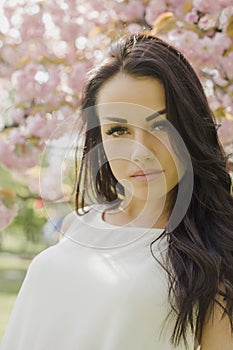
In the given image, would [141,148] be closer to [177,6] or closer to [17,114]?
[177,6]

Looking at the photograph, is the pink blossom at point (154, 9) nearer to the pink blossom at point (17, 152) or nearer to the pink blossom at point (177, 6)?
the pink blossom at point (177, 6)

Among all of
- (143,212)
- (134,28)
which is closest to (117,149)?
(143,212)

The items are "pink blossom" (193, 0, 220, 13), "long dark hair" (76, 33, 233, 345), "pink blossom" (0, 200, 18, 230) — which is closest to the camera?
"long dark hair" (76, 33, 233, 345)

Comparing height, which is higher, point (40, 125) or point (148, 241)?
point (148, 241)

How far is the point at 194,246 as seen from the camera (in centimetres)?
144

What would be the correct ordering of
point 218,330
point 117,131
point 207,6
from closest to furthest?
1. point 218,330
2. point 117,131
3. point 207,6

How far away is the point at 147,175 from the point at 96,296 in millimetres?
253

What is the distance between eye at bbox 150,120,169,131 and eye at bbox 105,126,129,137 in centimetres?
6

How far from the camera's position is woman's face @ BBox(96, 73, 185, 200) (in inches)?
58.0

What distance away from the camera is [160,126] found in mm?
1475

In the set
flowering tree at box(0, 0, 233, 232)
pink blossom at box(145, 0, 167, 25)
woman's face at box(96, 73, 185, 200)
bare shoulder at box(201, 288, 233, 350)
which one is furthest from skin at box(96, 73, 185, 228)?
pink blossom at box(145, 0, 167, 25)

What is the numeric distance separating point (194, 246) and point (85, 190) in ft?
1.39

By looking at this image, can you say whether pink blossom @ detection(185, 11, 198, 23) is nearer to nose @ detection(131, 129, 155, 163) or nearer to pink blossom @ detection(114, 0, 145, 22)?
pink blossom @ detection(114, 0, 145, 22)

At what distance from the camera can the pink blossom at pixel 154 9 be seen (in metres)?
2.52
